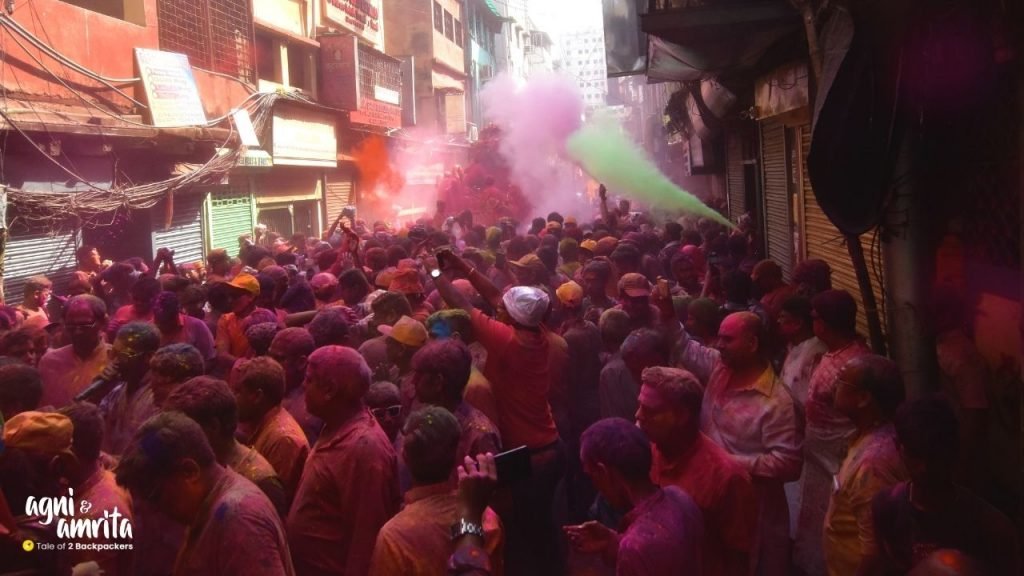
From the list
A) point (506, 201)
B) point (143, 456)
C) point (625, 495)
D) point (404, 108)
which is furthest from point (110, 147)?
point (404, 108)

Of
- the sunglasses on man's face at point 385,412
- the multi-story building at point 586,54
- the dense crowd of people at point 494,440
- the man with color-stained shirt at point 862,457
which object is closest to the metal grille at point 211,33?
the dense crowd of people at point 494,440

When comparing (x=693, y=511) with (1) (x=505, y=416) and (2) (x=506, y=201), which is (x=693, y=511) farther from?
(2) (x=506, y=201)

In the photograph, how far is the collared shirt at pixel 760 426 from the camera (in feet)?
11.1

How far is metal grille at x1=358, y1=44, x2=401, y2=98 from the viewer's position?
20531 millimetres

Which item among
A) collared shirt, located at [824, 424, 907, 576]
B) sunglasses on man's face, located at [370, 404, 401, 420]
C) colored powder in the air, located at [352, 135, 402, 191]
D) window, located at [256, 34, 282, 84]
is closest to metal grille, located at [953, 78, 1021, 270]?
collared shirt, located at [824, 424, 907, 576]

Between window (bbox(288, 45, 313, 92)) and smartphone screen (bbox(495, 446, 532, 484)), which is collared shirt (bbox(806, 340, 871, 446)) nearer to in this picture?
smartphone screen (bbox(495, 446, 532, 484))

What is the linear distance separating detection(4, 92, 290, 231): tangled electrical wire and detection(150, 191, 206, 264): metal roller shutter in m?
0.42

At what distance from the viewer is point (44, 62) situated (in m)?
9.88

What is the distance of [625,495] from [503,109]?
2890 cm

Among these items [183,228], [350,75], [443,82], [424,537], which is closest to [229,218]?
[183,228]

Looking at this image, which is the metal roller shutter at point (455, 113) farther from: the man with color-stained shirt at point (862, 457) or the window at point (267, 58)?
the man with color-stained shirt at point (862, 457)

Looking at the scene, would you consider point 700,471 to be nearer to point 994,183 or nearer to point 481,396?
point 481,396

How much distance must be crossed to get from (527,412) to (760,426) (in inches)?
55.4

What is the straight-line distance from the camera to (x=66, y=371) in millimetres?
4711
